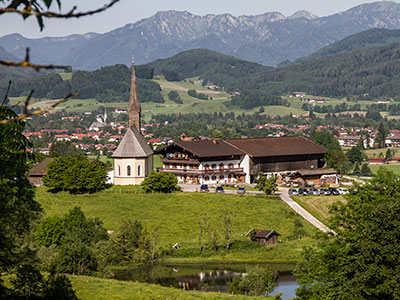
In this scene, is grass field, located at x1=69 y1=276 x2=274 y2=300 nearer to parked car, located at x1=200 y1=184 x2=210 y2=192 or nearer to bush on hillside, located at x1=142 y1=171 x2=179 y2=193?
bush on hillside, located at x1=142 y1=171 x2=179 y2=193

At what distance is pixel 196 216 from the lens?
6100cm

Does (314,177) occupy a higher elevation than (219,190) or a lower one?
higher

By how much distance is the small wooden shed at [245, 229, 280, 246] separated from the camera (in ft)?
182

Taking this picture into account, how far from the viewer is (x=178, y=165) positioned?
79.4 meters

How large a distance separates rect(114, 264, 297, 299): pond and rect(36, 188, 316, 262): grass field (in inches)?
63.8

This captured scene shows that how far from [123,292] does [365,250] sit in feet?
37.7

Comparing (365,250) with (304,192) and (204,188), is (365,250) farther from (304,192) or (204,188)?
(204,188)

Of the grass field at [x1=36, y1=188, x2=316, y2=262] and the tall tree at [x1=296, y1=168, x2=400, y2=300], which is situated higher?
the tall tree at [x1=296, y1=168, x2=400, y2=300]

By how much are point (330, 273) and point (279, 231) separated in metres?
32.5

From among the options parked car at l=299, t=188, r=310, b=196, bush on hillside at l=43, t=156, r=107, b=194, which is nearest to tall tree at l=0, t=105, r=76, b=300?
bush on hillside at l=43, t=156, r=107, b=194

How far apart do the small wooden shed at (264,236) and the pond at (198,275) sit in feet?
14.2

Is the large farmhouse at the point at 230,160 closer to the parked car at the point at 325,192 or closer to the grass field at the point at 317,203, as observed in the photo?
the parked car at the point at 325,192

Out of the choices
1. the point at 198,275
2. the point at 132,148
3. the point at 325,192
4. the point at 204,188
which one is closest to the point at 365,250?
the point at 198,275

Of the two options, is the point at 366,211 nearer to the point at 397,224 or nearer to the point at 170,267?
the point at 397,224
